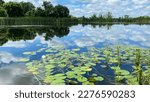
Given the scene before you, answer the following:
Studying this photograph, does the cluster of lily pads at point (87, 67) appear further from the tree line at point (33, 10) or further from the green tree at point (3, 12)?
the green tree at point (3, 12)

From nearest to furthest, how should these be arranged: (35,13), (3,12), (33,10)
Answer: (35,13)
(33,10)
(3,12)

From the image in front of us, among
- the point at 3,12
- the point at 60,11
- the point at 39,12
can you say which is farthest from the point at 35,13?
the point at 3,12

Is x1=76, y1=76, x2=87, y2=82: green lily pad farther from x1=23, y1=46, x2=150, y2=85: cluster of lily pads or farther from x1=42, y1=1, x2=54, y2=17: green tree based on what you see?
x1=42, y1=1, x2=54, y2=17: green tree

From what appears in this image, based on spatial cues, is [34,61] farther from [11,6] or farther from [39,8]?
[11,6]

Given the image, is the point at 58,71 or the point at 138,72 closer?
the point at 138,72

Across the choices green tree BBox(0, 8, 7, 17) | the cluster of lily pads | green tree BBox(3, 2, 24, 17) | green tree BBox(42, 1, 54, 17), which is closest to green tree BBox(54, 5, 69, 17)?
green tree BBox(42, 1, 54, 17)

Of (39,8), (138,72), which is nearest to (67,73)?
(138,72)

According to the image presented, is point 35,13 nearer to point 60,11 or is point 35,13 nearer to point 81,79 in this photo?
point 60,11
